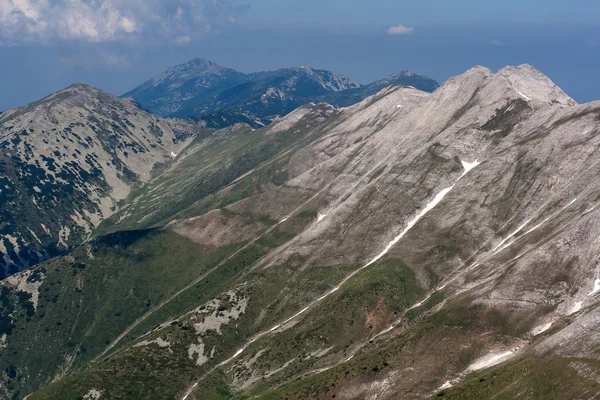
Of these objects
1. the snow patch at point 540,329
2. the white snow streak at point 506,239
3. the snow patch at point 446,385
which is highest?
the white snow streak at point 506,239

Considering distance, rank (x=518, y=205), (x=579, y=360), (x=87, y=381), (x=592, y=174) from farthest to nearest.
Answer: (x=518, y=205), (x=592, y=174), (x=87, y=381), (x=579, y=360)

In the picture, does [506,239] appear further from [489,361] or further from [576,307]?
[489,361]

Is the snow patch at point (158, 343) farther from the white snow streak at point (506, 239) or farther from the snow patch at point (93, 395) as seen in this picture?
the white snow streak at point (506, 239)

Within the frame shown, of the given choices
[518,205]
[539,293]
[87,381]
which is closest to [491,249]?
[518,205]

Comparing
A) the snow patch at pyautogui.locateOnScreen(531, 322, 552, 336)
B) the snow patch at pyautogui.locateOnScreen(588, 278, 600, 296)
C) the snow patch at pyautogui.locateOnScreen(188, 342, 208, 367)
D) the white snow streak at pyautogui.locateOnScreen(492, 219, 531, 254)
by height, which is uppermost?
the snow patch at pyautogui.locateOnScreen(188, 342, 208, 367)

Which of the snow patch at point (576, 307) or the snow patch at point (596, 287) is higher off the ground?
the snow patch at point (596, 287)

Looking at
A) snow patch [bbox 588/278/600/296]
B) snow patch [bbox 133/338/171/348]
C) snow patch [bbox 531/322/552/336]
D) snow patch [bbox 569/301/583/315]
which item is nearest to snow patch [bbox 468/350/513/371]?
snow patch [bbox 531/322/552/336]

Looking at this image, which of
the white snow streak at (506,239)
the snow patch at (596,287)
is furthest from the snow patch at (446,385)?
the white snow streak at (506,239)

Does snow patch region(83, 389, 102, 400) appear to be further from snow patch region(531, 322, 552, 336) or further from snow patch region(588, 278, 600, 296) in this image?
snow patch region(588, 278, 600, 296)

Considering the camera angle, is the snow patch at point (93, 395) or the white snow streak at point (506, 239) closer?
the snow patch at point (93, 395)

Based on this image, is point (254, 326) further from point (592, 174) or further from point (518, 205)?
point (592, 174)

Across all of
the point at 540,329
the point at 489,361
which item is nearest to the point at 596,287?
the point at 540,329
